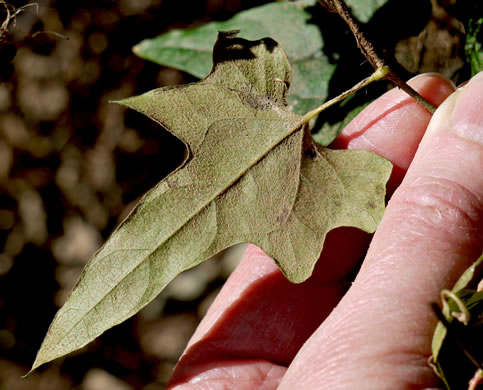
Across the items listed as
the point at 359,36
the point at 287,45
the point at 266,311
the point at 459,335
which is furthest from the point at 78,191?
the point at 459,335

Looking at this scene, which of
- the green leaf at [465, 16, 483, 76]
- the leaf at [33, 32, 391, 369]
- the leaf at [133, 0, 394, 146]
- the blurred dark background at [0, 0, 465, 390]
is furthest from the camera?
the blurred dark background at [0, 0, 465, 390]

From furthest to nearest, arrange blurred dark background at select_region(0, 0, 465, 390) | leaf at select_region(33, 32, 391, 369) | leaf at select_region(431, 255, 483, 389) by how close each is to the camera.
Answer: blurred dark background at select_region(0, 0, 465, 390)
leaf at select_region(33, 32, 391, 369)
leaf at select_region(431, 255, 483, 389)

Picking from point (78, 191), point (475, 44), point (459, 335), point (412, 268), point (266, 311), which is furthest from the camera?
point (78, 191)

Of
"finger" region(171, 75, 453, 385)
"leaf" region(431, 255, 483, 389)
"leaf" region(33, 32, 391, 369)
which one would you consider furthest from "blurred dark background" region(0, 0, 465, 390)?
"leaf" region(431, 255, 483, 389)

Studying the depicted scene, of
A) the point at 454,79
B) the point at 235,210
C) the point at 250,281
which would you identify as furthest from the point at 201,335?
the point at 454,79

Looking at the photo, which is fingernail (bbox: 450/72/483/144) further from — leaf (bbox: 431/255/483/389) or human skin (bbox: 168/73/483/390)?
leaf (bbox: 431/255/483/389)

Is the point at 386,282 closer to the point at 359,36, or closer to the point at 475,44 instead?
the point at 359,36

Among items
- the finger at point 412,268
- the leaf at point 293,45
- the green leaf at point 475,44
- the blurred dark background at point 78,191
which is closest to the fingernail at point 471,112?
the finger at point 412,268
